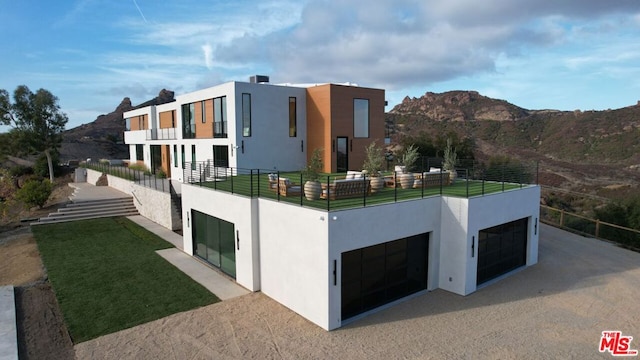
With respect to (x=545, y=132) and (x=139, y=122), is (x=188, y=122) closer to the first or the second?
(x=139, y=122)

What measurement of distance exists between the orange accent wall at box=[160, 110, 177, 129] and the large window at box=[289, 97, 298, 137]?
12707 mm

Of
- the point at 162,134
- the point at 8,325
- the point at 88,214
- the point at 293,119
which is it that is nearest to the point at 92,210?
the point at 88,214

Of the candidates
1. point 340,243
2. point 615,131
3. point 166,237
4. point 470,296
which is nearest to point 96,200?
point 166,237

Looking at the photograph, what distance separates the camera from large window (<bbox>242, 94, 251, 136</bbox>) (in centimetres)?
2016

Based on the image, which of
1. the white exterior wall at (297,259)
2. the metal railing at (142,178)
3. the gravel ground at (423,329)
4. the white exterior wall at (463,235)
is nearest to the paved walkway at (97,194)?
the metal railing at (142,178)

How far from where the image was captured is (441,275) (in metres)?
12.4

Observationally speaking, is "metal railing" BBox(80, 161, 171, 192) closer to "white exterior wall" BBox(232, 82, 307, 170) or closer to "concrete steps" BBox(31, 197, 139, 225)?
"concrete steps" BBox(31, 197, 139, 225)

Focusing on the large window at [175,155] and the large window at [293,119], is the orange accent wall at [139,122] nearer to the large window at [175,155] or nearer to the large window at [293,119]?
the large window at [175,155]

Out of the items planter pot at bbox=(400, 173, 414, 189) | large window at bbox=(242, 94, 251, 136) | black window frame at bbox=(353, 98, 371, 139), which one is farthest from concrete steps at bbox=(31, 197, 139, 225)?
planter pot at bbox=(400, 173, 414, 189)

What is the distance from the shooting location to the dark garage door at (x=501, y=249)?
12.9m

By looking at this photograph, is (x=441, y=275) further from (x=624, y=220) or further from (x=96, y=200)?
(x=96, y=200)

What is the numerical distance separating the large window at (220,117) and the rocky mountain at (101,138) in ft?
168

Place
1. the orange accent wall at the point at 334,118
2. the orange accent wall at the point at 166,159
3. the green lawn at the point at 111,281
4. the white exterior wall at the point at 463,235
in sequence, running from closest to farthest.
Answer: the green lawn at the point at 111,281, the white exterior wall at the point at 463,235, the orange accent wall at the point at 334,118, the orange accent wall at the point at 166,159

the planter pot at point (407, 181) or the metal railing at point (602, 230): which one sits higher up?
the planter pot at point (407, 181)
